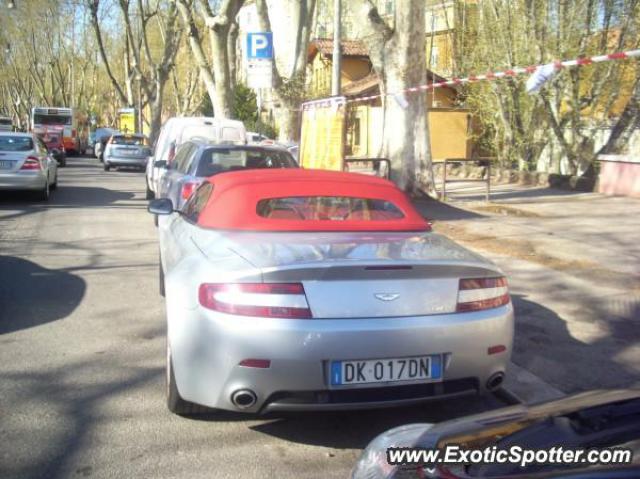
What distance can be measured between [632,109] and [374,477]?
57.4 feet

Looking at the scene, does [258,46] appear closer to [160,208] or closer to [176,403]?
[160,208]

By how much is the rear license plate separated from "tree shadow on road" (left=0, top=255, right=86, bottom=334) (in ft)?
11.6

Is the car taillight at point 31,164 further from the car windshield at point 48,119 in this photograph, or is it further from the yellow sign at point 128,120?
the yellow sign at point 128,120

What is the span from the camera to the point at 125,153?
88.9 ft

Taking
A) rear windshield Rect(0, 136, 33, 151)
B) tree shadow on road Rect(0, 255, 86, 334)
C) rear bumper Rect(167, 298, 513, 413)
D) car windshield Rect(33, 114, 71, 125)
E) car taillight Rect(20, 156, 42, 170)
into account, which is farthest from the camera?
car windshield Rect(33, 114, 71, 125)

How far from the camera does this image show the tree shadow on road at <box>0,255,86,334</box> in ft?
21.0

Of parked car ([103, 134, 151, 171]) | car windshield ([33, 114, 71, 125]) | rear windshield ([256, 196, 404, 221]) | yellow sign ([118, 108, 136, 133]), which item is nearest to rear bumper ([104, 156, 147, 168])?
parked car ([103, 134, 151, 171])

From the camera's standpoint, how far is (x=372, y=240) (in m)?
4.46

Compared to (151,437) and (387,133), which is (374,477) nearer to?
(151,437)

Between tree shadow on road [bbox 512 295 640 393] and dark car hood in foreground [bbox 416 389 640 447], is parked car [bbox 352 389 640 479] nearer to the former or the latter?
dark car hood in foreground [bbox 416 389 640 447]

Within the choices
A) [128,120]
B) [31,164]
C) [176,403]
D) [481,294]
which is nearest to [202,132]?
[31,164]

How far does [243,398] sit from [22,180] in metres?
12.5

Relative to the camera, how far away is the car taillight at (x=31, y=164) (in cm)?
1478

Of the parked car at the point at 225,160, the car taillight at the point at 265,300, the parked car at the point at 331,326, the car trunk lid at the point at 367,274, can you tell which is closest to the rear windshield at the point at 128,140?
the parked car at the point at 225,160
